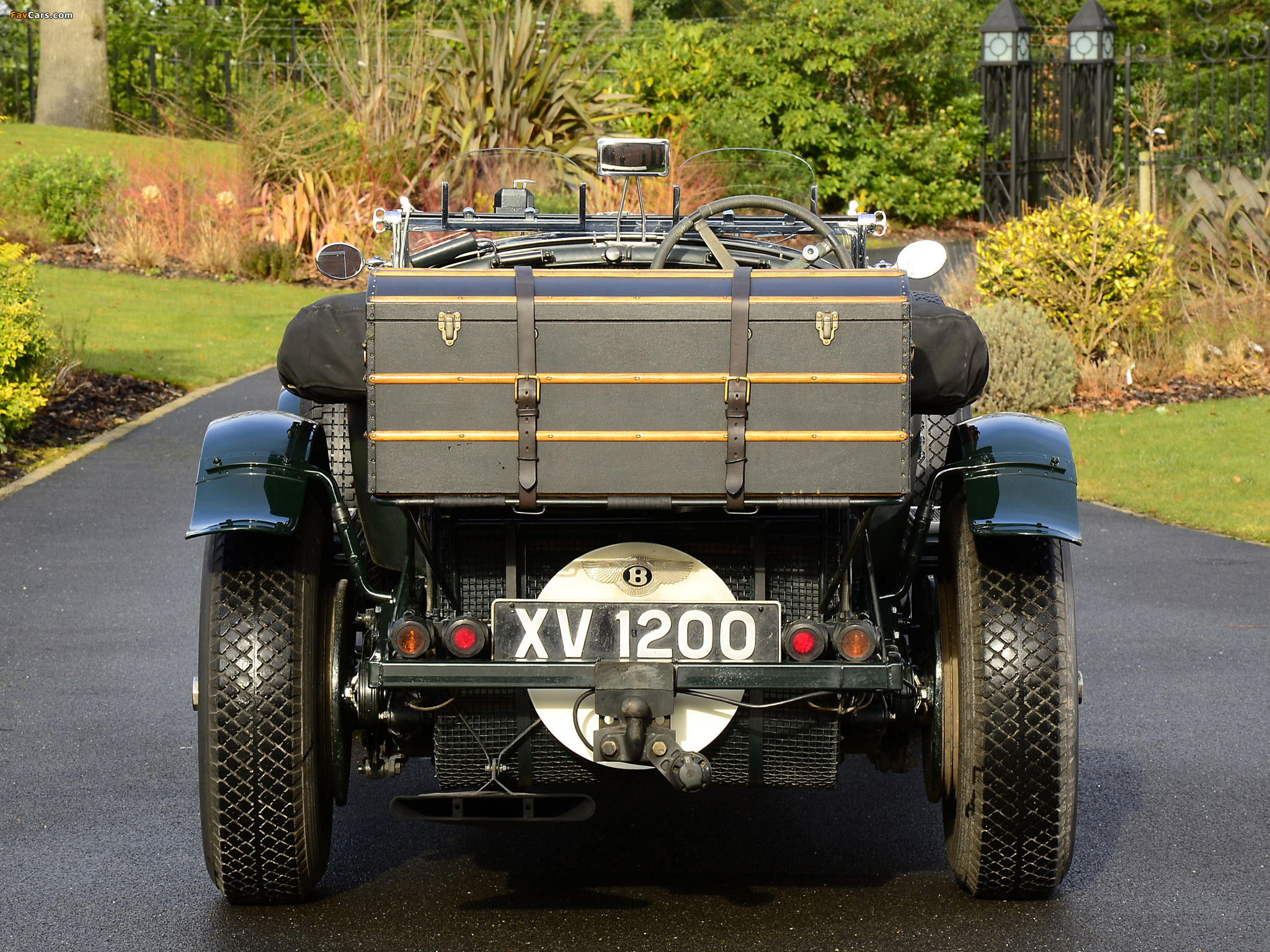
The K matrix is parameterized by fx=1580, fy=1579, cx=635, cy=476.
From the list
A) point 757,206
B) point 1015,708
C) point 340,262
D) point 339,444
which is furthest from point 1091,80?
point 1015,708

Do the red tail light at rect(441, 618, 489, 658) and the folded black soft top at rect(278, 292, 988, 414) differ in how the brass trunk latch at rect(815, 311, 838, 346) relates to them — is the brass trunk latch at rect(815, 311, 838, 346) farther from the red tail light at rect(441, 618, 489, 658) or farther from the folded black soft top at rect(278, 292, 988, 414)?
the red tail light at rect(441, 618, 489, 658)

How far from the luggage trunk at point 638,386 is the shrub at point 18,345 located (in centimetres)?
733

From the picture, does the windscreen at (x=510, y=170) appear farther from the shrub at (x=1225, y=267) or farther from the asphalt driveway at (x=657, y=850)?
the shrub at (x=1225, y=267)

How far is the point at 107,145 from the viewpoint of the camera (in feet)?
89.7

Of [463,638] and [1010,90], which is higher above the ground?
[1010,90]

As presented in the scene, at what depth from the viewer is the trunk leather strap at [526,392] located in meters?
3.11

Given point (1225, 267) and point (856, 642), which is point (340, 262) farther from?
point (1225, 267)

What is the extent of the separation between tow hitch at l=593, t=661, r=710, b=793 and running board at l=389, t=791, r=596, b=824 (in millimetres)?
157

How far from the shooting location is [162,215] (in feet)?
65.7

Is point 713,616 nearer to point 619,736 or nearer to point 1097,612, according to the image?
point 619,736

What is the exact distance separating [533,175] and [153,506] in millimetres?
3283


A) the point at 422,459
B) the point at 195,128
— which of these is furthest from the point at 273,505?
the point at 195,128

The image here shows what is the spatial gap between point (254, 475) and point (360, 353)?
1.55ft

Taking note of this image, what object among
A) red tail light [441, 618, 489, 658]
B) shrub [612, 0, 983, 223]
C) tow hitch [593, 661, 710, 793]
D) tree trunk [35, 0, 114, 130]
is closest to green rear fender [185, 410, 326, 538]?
red tail light [441, 618, 489, 658]
